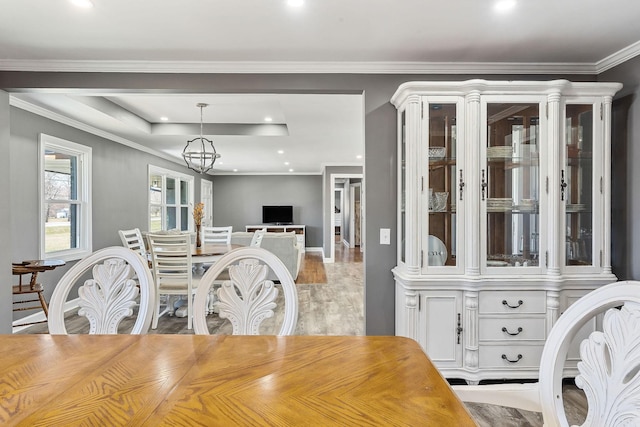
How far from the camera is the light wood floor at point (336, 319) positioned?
215cm

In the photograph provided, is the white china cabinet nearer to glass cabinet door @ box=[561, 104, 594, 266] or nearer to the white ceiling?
glass cabinet door @ box=[561, 104, 594, 266]

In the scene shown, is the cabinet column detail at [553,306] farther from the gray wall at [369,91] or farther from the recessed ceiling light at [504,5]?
the recessed ceiling light at [504,5]

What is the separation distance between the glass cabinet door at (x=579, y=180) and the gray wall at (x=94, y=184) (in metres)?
4.20

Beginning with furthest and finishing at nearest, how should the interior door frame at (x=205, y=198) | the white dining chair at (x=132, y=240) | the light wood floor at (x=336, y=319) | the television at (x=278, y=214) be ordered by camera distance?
the television at (x=278, y=214), the interior door frame at (x=205, y=198), the white dining chair at (x=132, y=240), the light wood floor at (x=336, y=319)

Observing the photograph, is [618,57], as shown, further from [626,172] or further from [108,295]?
[108,295]

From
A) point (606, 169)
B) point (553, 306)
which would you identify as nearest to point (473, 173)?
point (606, 169)

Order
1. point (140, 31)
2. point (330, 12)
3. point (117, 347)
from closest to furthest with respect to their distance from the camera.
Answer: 1. point (117, 347)
2. point (330, 12)
3. point (140, 31)

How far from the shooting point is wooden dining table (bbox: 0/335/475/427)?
804mm

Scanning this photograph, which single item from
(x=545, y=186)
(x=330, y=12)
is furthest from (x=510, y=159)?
(x=330, y=12)

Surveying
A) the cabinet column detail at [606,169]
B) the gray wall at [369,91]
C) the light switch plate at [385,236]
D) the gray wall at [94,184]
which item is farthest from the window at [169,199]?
the cabinet column detail at [606,169]

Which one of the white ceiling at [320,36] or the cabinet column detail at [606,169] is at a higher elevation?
the white ceiling at [320,36]

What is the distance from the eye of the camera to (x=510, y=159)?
2525mm

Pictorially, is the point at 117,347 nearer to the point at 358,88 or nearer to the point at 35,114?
the point at 358,88

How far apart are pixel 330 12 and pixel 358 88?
80 cm
